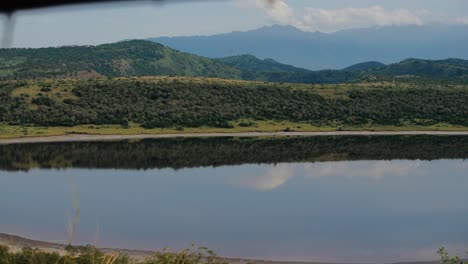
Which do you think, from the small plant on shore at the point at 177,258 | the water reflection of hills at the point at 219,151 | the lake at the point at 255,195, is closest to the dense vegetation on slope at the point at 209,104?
the water reflection of hills at the point at 219,151

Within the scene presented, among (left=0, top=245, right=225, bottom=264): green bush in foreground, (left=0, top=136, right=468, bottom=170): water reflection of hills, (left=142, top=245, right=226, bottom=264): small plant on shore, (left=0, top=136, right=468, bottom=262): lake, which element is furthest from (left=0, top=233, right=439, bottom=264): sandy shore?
(left=0, top=136, right=468, bottom=170): water reflection of hills

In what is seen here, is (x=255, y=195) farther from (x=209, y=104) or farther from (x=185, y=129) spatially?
(x=209, y=104)

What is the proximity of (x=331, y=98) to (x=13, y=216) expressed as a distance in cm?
6673

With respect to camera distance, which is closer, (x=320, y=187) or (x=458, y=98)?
(x=320, y=187)

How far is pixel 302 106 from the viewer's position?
3762 inches

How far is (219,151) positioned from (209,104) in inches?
914

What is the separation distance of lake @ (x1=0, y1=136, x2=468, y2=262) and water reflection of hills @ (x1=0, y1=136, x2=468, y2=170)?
15cm

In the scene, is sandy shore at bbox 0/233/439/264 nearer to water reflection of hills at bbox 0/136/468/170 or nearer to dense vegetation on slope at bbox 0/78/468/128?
water reflection of hills at bbox 0/136/468/170

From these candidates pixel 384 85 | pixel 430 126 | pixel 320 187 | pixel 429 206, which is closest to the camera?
pixel 429 206

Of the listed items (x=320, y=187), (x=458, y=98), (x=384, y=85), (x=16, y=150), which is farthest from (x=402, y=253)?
(x=384, y=85)

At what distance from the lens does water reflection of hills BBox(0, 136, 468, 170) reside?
66625mm

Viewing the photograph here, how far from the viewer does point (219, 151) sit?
2859 inches

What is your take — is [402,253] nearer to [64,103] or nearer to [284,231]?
[284,231]

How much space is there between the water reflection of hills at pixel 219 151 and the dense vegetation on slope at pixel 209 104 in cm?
920
